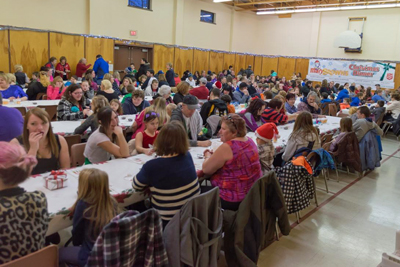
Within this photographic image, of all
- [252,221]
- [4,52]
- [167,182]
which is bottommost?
[252,221]

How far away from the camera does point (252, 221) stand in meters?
2.86

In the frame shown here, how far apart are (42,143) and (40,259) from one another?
1596mm

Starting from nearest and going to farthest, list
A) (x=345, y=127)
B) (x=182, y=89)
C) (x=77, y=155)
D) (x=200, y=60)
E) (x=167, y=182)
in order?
(x=167, y=182)
(x=77, y=155)
(x=345, y=127)
(x=182, y=89)
(x=200, y=60)

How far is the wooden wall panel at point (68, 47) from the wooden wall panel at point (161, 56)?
3.57 metres

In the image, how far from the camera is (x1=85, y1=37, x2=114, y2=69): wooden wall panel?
43.0ft

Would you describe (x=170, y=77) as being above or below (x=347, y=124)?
above

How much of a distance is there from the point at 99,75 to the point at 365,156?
940 centimetres

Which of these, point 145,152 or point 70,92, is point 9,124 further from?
point 70,92

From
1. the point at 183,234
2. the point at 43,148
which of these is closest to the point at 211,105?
the point at 43,148

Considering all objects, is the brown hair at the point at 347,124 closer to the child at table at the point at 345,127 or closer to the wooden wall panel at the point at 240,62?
the child at table at the point at 345,127

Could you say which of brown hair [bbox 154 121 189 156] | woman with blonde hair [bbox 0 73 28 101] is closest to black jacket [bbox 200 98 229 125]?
brown hair [bbox 154 121 189 156]

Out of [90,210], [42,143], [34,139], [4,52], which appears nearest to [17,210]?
[90,210]

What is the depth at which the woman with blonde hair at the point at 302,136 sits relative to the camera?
14.9ft

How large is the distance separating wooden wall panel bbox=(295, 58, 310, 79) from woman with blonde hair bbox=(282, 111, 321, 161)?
16.3m
